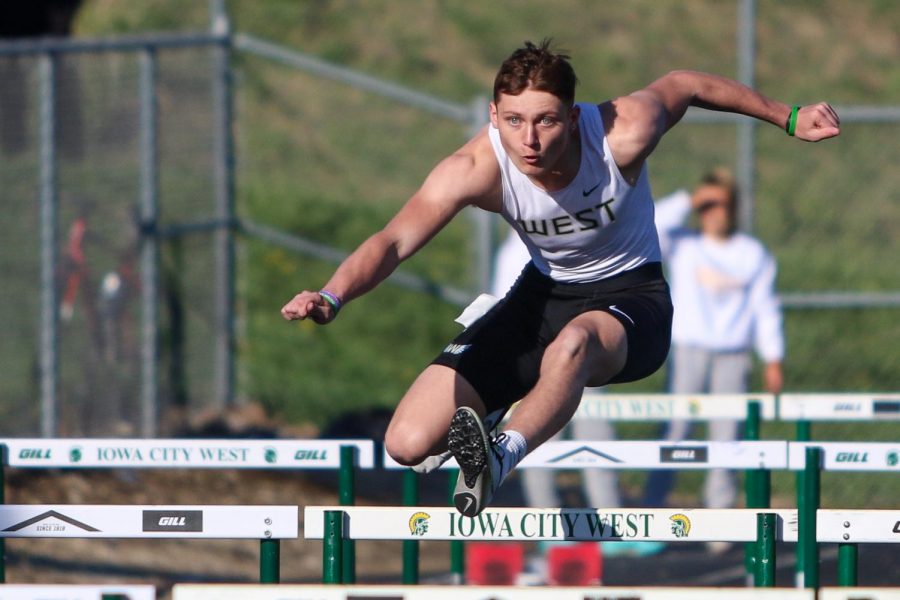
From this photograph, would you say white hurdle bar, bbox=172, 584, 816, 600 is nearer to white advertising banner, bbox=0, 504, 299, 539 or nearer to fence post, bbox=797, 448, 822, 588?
white advertising banner, bbox=0, 504, 299, 539

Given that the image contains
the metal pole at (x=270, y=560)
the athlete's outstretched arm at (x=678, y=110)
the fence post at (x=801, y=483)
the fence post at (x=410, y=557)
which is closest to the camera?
the metal pole at (x=270, y=560)

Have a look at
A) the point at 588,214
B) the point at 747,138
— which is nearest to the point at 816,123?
the point at 588,214

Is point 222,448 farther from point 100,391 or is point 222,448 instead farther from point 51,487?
point 100,391

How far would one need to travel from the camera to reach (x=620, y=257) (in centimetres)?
602

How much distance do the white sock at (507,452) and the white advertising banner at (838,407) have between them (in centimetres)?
249

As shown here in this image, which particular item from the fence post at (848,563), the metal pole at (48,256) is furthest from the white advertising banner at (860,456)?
the metal pole at (48,256)

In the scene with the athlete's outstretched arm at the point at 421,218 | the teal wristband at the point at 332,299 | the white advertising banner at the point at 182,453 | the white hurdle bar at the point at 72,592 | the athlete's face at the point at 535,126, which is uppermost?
the athlete's face at the point at 535,126

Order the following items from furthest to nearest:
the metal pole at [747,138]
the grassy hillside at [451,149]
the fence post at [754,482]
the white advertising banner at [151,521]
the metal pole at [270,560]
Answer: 1. the grassy hillside at [451,149]
2. the metal pole at [747,138]
3. the fence post at [754,482]
4. the metal pole at [270,560]
5. the white advertising banner at [151,521]

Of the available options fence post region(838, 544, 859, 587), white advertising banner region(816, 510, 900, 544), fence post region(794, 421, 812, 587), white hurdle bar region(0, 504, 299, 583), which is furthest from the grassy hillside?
white hurdle bar region(0, 504, 299, 583)

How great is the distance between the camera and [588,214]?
5.73 meters

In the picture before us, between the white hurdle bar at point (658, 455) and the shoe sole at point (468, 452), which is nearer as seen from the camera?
the shoe sole at point (468, 452)

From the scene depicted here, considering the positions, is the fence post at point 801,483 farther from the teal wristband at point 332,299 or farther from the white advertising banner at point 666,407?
the teal wristband at point 332,299

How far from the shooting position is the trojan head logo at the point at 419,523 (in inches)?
195

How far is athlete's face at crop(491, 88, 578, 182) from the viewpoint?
5.40 metres
